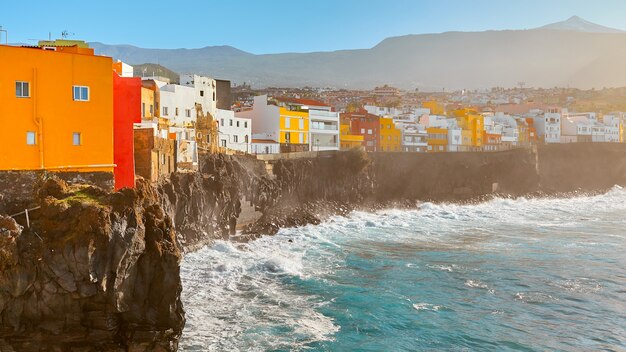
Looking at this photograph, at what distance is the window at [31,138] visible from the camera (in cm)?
2314

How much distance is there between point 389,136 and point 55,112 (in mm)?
66384

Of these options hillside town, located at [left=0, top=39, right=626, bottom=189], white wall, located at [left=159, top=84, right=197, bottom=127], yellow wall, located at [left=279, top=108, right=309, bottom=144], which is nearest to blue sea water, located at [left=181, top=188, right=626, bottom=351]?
hillside town, located at [left=0, top=39, right=626, bottom=189]

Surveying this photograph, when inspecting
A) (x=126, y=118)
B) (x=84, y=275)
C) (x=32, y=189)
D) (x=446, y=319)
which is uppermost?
(x=126, y=118)

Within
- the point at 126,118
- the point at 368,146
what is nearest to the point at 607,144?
the point at 368,146

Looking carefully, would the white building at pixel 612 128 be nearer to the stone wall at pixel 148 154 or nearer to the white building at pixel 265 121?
the white building at pixel 265 121

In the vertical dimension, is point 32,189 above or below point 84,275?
above

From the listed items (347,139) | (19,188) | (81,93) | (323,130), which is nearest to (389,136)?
(347,139)

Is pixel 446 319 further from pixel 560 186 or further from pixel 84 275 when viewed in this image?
pixel 560 186

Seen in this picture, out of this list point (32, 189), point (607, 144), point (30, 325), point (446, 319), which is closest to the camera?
point (30, 325)

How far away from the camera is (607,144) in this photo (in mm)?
95938

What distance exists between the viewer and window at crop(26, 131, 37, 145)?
23.1m

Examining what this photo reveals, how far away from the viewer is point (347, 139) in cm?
7819

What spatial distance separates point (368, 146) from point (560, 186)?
27993 mm

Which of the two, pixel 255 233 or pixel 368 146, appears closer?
pixel 255 233
